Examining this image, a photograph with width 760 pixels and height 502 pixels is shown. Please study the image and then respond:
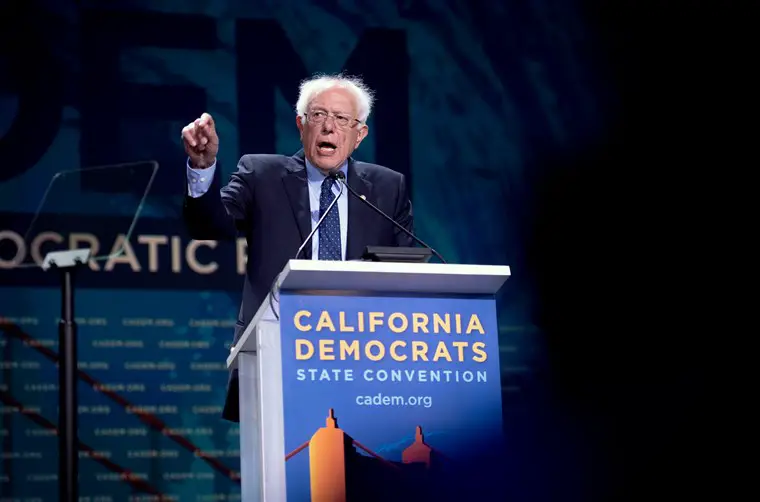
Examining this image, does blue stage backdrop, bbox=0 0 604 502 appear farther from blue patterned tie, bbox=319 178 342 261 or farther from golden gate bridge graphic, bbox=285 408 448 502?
golden gate bridge graphic, bbox=285 408 448 502

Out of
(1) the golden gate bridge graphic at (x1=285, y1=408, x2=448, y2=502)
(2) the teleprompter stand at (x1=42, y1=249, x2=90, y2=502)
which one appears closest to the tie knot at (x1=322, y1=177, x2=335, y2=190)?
(2) the teleprompter stand at (x1=42, y1=249, x2=90, y2=502)

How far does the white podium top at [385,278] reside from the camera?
2.17 m

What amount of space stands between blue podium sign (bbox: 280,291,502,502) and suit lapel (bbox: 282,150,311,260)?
0.64m

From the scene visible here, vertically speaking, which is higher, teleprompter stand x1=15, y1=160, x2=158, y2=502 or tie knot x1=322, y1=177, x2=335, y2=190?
teleprompter stand x1=15, y1=160, x2=158, y2=502

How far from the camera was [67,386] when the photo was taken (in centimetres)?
310

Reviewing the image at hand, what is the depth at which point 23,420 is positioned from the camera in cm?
416

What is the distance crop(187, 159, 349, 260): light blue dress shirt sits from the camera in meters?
2.65

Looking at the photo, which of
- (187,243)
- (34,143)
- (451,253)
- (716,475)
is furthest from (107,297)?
(716,475)

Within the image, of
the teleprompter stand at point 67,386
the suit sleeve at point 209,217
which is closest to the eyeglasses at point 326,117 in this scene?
the suit sleeve at point 209,217

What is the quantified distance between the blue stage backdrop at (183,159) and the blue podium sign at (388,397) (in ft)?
5.82

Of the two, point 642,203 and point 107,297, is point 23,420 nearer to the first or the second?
point 107,297

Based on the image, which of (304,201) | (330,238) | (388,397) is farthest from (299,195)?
(388,397)

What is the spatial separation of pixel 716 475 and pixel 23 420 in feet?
9.62

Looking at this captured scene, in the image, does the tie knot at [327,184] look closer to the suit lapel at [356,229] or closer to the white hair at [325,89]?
the suit lapel at [356,229]
